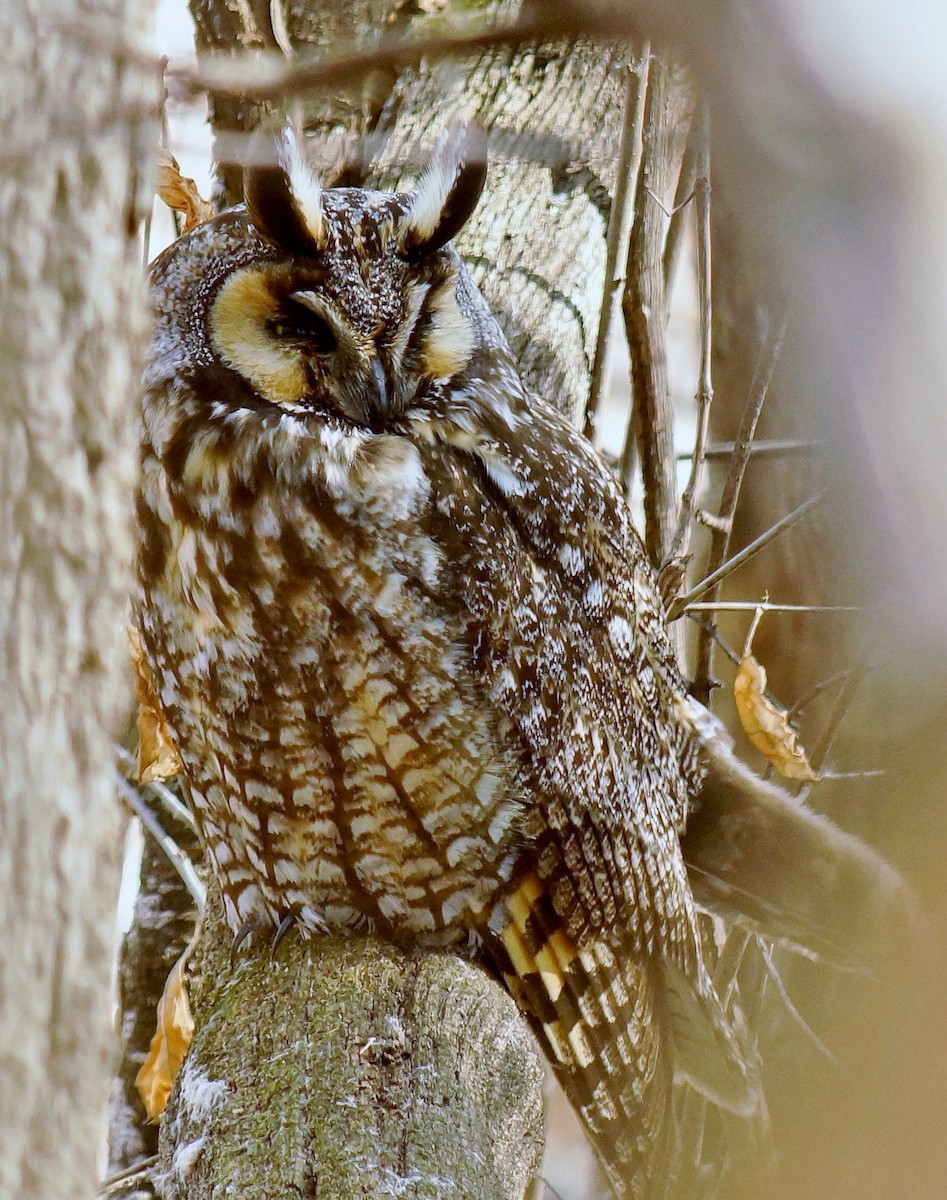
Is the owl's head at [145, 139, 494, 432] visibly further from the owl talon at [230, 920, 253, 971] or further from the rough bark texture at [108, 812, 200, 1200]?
the rough bark texture at [108, 812, 200, 1200]

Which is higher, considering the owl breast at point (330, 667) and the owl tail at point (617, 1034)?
the owl breast at point (330, 667)

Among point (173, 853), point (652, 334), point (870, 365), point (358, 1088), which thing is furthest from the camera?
point (173, 853)

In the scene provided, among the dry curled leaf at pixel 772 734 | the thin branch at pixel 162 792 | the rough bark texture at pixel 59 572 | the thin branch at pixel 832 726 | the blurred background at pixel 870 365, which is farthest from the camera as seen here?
the thin branch at pixel 162 792

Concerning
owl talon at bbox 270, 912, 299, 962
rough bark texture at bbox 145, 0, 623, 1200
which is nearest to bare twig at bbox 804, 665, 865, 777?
rough bark texture at bbox 145, 0, 623, 1200

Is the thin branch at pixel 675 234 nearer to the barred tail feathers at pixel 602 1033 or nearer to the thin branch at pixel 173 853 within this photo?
the barred tail feathers at pixel 602 1033

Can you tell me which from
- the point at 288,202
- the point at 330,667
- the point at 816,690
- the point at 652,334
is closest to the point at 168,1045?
the point at 330,667

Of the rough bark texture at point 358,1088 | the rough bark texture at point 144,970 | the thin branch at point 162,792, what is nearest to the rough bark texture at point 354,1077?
the rough bark texture at point 358,1088

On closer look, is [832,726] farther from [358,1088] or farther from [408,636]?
[358,1088]
